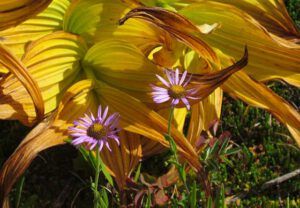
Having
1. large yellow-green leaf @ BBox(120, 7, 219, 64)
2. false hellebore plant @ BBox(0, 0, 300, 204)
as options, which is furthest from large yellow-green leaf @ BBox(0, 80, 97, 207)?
large yellow-green leaf @ BBox(120, 7, 219, 64)

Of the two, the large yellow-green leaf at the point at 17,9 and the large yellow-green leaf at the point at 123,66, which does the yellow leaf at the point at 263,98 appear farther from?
the large yellow-green leaf at the point at 17,9

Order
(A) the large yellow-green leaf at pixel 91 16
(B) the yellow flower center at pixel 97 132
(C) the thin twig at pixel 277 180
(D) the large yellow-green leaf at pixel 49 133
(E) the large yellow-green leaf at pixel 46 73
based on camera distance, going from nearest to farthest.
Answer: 1. (B) the yellow flower center at pixel 97 132
2. (D) the large yellow-green leaf at pixel 49 133
3. (E) the large yellow-green leaf at pixel 46 73
4. (A) the large yellow-green leaf at pixel 91 16
5. (C) the thin twig at pixel 277 180

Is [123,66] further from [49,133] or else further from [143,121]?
[49,133]

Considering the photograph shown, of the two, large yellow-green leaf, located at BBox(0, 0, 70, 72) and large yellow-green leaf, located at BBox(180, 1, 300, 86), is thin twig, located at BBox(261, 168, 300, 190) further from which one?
large yellow-green leaf, located at BBox(0, 0, 70, 72)

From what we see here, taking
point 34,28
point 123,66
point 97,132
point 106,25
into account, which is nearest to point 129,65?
point 123,66

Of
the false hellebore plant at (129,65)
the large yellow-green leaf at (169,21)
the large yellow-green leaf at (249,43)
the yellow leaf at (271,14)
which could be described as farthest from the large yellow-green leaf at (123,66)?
the yellow leaf at (271,14)

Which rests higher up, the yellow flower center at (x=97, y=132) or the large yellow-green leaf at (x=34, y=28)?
the yellow flower center at (x=97, y=132)

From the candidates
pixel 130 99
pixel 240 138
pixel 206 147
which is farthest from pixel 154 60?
pixel 240 138

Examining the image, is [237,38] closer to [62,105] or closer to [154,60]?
[154,60]
